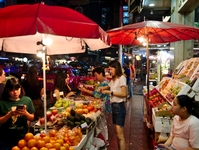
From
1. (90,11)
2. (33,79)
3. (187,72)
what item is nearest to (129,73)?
(187,72)

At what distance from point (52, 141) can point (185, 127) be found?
1.89 metres

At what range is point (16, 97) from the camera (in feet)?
11.8

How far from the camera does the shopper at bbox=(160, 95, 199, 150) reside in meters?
3.12

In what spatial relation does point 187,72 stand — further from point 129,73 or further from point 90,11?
point 90,11

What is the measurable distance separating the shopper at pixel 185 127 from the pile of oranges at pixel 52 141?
57.2 inches

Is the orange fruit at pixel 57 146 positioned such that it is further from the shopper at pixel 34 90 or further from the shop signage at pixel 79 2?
the shop signage at pixel 79 2

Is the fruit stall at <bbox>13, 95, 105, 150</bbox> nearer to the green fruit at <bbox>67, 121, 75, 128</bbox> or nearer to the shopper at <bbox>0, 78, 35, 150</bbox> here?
the green fruit at <bbox>67, 121, 75, 128</bbox>

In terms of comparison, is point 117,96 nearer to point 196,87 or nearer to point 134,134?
point 196,87

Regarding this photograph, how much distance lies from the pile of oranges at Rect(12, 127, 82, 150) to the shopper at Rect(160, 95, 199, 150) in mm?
1453

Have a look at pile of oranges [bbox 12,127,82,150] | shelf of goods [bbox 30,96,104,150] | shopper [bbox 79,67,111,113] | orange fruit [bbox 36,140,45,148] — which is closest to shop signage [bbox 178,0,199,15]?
shopper [bbox 79,67,111,113]

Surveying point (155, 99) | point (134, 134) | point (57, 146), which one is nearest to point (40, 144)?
point (57, 146)

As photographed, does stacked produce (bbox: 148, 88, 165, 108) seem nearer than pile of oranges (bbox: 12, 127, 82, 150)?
No

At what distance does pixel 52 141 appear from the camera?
2.91m

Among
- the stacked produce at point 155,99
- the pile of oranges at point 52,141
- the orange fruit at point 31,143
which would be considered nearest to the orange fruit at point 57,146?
the pile of oranges at point 52,141
